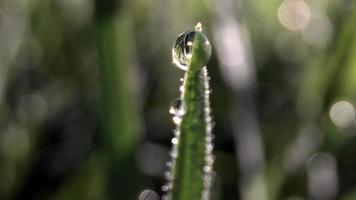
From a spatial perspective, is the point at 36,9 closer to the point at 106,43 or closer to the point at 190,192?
the point at 106,43

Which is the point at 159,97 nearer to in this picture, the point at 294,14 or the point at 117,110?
the point at 294,14

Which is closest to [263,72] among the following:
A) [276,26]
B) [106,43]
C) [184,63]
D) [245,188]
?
[276,26]

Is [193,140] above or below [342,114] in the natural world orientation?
above

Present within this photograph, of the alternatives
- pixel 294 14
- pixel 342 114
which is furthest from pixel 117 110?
pixel 294 14

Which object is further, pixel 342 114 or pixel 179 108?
pixel 342 114

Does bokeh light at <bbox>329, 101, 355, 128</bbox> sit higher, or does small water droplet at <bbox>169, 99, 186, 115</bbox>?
small water droplet at <bbox>169, 99, 186, 115</bbox>

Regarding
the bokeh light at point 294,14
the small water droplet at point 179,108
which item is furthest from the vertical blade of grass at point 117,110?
the bokeh light at point 294,14

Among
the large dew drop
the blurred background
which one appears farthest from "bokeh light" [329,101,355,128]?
the large dew drop

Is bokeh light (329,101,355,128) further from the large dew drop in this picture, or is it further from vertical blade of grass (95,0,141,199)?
the large dew drop

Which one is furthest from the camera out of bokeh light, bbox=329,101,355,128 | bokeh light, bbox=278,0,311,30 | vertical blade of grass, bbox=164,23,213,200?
bokeh light, bbox=278,0,311,30
